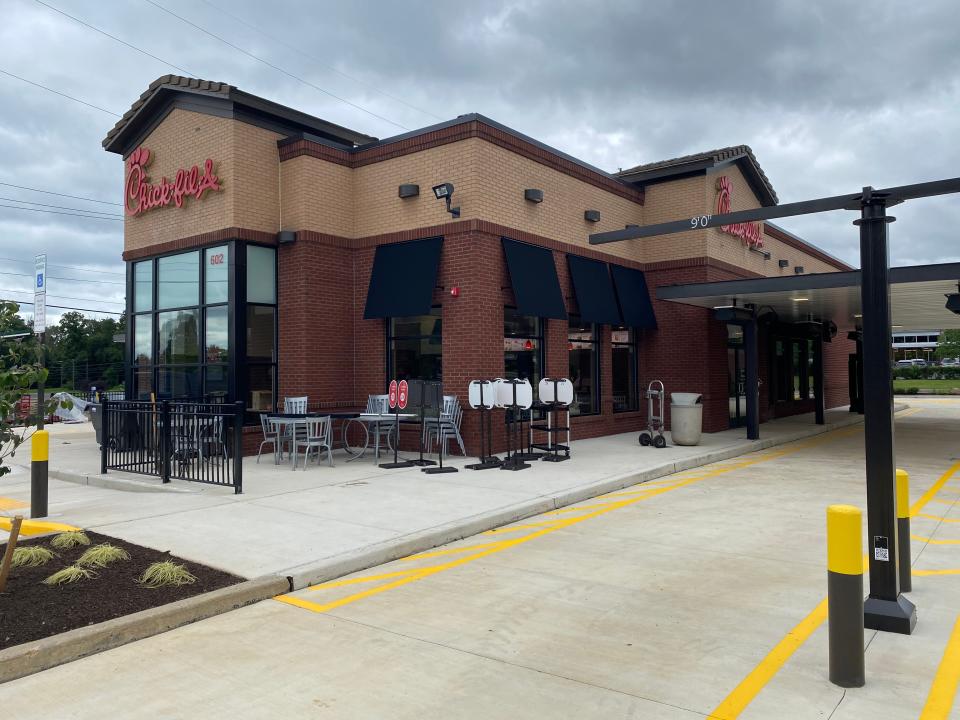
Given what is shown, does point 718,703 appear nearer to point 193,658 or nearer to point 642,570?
point 642,570

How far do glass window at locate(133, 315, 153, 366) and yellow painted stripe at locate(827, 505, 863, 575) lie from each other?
15.0m

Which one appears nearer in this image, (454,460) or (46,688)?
(46,688)

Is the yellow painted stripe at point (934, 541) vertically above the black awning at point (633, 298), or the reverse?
the black awning at point (633, 298)

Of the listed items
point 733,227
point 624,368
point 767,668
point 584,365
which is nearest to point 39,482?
point 767,668

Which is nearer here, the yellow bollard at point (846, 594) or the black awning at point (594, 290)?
the yellow bollard at point (846, 594)

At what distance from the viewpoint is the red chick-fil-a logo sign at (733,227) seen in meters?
18.9

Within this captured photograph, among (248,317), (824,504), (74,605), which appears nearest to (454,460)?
(248,317)

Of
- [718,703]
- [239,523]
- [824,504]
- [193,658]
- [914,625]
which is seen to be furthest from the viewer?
[824,504]

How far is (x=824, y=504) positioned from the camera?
30.3 feet

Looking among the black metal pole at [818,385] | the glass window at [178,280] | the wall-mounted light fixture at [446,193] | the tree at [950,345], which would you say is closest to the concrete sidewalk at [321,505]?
the glass window at [178,280]

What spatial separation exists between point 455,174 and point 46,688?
37.6 feet

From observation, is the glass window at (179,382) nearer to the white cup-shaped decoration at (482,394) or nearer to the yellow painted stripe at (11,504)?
the yellow painted stripe at (11,504)

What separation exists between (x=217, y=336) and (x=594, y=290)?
27.1 feet

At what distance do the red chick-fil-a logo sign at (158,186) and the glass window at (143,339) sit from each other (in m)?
2.43
